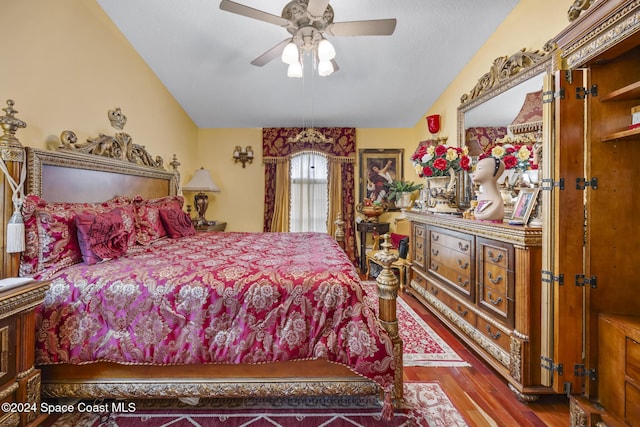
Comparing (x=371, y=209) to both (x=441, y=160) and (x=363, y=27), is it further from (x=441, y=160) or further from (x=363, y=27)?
(x=363, y=27)

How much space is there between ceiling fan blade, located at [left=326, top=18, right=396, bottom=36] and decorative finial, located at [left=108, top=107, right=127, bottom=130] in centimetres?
219

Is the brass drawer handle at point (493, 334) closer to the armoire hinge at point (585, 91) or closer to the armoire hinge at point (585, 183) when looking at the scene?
the armoire hinge at point (585, 183)

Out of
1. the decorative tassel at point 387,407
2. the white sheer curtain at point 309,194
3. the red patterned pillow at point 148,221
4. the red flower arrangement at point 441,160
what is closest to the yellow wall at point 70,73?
the red patterned pillow at point 148,221

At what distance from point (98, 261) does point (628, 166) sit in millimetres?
2993

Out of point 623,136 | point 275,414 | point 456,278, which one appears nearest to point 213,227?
point 275,414

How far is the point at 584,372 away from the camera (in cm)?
143

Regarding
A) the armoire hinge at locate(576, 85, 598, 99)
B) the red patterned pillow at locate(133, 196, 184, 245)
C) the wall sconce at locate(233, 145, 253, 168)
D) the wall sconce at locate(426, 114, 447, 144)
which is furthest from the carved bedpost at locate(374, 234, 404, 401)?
the wall sconce at locate(233, 145, 253, 168)

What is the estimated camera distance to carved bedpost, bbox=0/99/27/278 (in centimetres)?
165

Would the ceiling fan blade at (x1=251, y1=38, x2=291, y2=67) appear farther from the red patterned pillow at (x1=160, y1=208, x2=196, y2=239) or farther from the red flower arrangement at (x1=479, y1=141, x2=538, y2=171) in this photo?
the red flower arrangement at (x1=479, y1=141, x2=538, y2=171)

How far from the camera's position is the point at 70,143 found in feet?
7.35

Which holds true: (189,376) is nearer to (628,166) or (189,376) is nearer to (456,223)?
(456,223)

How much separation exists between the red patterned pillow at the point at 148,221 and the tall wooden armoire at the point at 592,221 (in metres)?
2.93

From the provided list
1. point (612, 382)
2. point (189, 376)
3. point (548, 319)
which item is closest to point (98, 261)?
point (189, 376)

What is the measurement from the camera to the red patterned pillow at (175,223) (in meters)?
2.85
